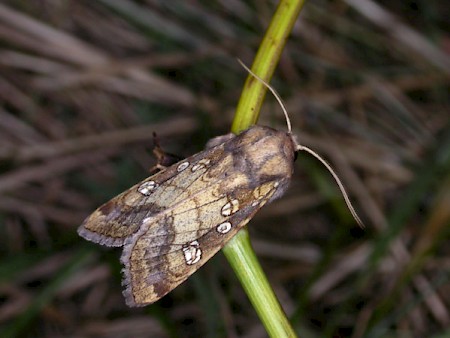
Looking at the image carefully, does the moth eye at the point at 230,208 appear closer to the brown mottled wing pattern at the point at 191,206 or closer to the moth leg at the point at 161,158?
the brown mottled wing pattern at the point at 191,206

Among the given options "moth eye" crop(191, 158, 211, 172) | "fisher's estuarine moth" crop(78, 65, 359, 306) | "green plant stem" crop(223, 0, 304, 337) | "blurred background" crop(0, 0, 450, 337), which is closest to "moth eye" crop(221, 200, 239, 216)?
"fisher's estuarine moth" crop(78, 65, 359, 306)

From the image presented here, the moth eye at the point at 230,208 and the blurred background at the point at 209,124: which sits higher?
the blurred background at the point at 209,124

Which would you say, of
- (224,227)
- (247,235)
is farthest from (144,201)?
(247,235)

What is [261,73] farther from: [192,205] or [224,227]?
[192,205]

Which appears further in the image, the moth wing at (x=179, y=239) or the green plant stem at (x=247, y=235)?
the moth wing at (x=179, y=239)

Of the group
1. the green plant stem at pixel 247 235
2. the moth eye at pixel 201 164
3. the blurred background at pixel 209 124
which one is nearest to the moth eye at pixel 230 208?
the moth eye at pixel 201 164

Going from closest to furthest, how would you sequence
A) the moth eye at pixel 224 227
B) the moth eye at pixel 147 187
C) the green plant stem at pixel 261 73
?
the green plant stem at pixel 261 73 → the moth eye at pixel 224 227 → the moth eye at pixel 147 187

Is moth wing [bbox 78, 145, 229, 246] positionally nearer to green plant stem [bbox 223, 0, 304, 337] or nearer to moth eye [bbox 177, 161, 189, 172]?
moth eye [bbox 177, 161, 189, 172]
